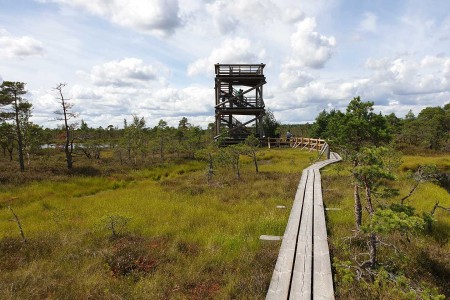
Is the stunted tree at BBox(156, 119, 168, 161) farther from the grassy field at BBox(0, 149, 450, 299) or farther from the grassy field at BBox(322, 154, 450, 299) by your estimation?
the grassy field at BBox(322, 154, 450, 299)

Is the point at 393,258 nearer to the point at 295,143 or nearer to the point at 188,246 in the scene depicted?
the point at 188,246

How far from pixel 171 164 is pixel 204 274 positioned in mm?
22571

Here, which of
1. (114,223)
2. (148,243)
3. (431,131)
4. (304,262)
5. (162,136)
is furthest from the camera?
(431,131)

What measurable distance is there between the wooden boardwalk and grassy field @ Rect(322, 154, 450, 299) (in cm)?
32

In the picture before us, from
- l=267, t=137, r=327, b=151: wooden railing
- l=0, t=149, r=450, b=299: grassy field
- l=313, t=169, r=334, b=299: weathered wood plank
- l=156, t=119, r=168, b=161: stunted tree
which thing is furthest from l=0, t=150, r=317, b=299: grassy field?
l=267, t=137, r=327, b=151: wooden railing

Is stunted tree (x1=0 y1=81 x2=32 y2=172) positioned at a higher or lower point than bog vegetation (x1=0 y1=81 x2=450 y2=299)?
higher

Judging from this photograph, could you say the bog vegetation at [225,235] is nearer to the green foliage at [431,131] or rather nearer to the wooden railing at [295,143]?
the wooden railing at [295,143]

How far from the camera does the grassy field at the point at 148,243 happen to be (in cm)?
613

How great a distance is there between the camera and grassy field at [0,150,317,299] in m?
6.13

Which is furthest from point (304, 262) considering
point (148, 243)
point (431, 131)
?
point (431, 131)

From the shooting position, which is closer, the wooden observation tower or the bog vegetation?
the bog vegetation

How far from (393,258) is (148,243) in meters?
6.66

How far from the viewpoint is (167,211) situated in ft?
40.3

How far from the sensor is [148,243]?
8.70 m
